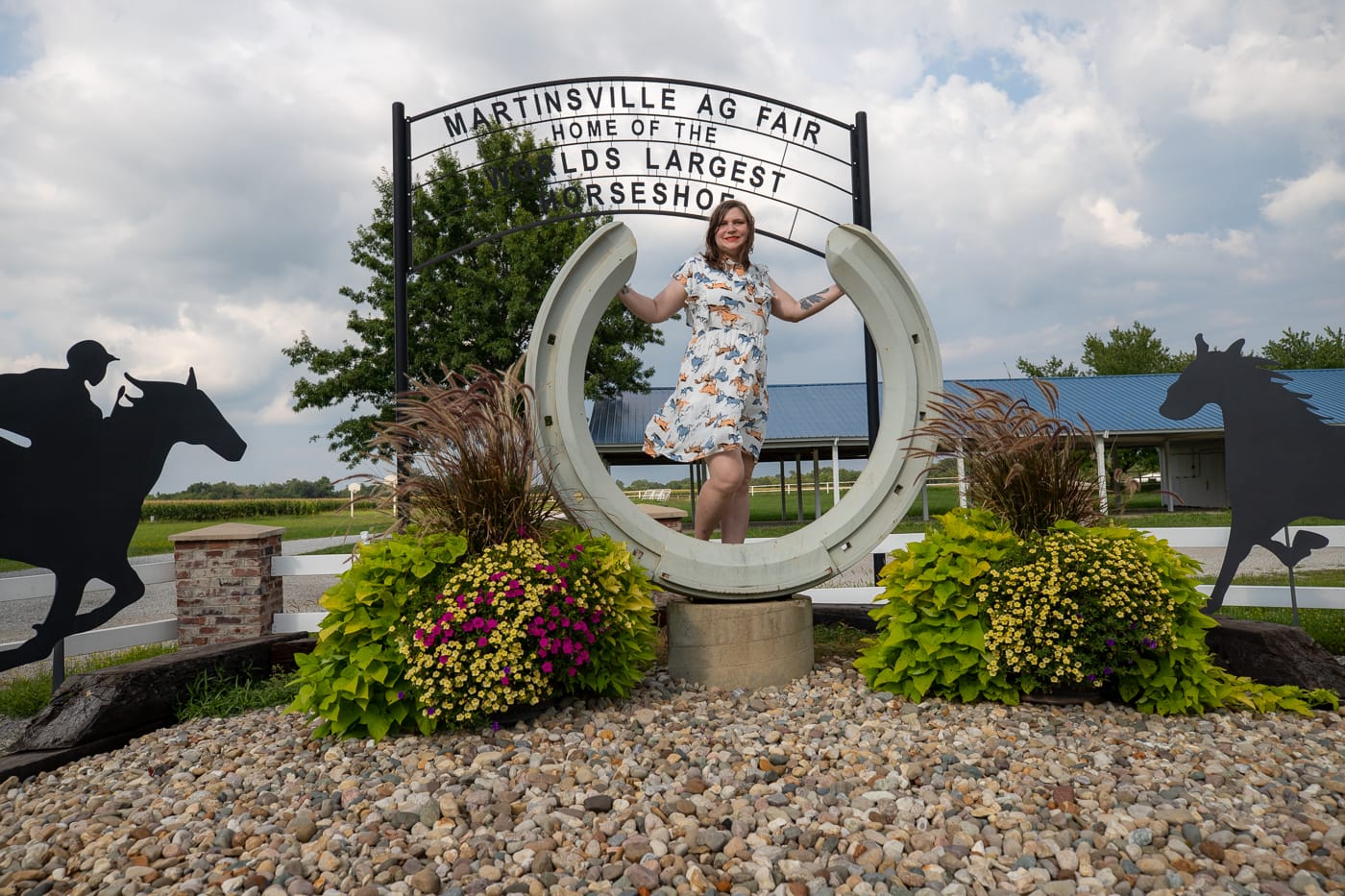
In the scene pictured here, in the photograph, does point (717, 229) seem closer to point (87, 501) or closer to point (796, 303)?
point (796, 303)

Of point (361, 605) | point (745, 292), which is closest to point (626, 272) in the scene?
point (745, 292)

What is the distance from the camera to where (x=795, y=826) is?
6.78 feet

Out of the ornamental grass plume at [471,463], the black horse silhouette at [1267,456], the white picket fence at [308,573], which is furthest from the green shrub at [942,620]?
the ornamental grass plume at [471,463]

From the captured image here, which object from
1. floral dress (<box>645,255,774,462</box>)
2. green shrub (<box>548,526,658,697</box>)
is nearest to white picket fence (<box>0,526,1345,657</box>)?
floral dress (<box>645,255,774,462</box>)

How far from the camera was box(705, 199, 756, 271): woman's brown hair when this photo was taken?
3.74m

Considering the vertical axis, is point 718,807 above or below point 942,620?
below

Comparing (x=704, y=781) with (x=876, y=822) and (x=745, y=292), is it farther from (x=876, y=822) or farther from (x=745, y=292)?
(x=745, y=292)

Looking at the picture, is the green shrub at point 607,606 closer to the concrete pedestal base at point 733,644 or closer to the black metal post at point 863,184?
the concrete pedestal base at point 733,644

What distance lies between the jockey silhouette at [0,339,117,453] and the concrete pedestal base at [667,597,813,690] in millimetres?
2850

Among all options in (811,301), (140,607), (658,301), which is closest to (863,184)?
(811,301)

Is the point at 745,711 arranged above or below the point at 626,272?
below

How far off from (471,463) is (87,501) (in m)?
2.03

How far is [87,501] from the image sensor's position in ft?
11.9

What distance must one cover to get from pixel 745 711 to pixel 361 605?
1.50 m
